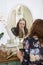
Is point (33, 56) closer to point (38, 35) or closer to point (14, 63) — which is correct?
point (38, 35)

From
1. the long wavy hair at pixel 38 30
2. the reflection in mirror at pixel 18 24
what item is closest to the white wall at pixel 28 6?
the reflection in mirror at pixel 18 24

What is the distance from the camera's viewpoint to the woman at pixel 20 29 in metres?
2.14

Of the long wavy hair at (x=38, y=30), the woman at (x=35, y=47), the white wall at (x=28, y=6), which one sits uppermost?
the white wall at (x=28, y=6)

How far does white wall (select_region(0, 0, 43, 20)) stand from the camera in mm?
2070

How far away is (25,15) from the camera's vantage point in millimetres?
2195

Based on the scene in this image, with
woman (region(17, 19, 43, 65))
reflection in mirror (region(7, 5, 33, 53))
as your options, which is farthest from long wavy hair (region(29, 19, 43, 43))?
reflection in mirror (region(7, 5, 33, 53))

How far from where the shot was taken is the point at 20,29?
216cm

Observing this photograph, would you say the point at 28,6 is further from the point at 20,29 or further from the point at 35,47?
the point at 35,47

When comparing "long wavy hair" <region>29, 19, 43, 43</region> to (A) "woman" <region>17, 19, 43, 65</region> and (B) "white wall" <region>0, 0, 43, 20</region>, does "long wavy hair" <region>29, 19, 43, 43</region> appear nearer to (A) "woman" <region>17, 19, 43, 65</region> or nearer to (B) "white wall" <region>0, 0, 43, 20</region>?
→ (A) "woman" <region>17, 19, 43, 65</region>

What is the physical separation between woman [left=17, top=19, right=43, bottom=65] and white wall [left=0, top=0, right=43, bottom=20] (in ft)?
1.79

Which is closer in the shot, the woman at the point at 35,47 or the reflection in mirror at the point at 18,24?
the woman at the point at 35,47

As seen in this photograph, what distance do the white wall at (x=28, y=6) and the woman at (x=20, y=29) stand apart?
0.17 metres

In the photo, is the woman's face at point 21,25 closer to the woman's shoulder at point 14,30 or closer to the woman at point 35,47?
the woman's shoulder at point 14,30

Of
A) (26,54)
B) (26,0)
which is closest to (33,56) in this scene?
(26,54)
